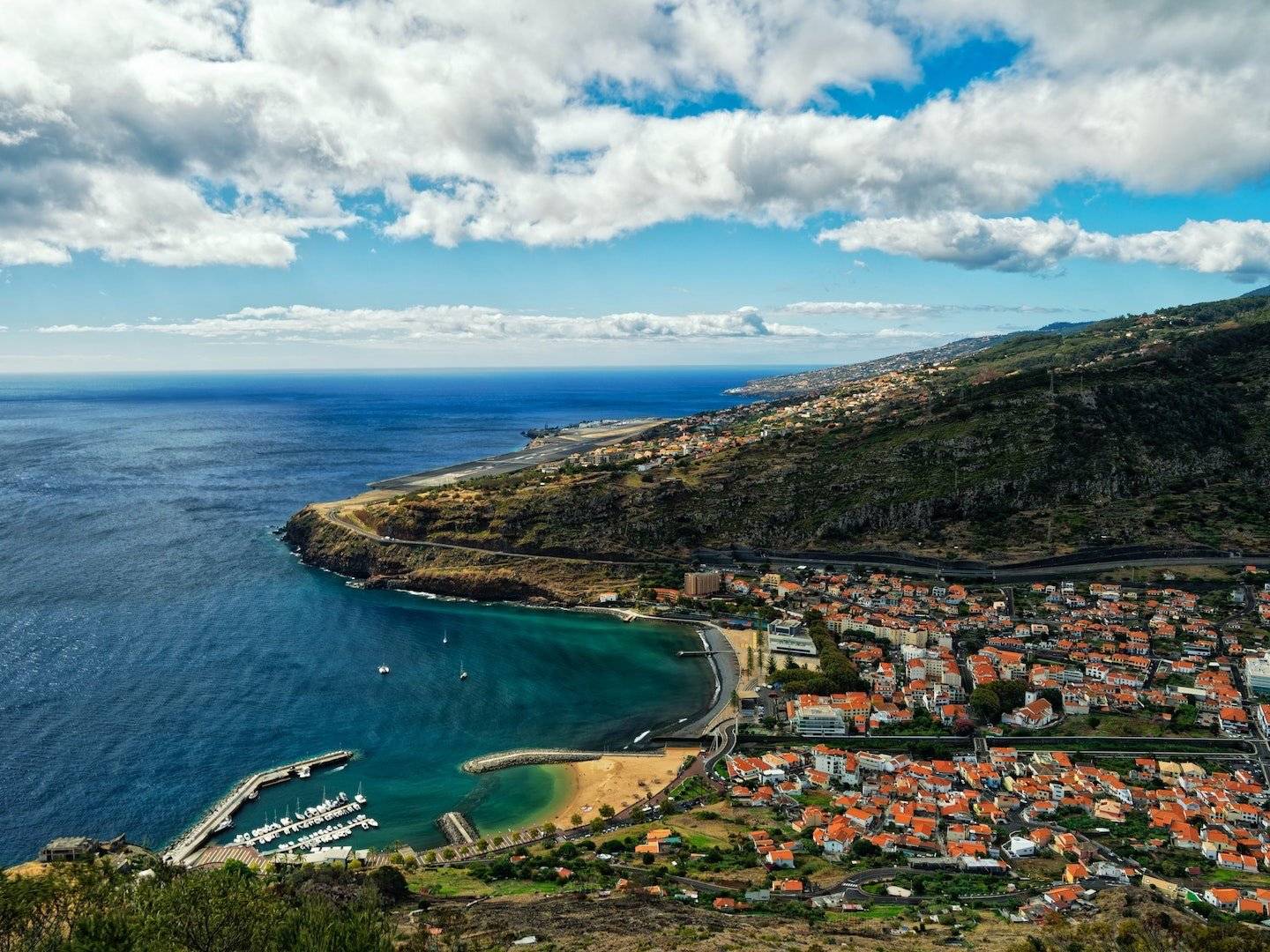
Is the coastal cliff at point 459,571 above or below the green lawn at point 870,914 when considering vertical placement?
above

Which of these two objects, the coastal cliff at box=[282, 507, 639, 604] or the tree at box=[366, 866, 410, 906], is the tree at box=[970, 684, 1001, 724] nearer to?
the tree at box=[366, 866, 410, 906]

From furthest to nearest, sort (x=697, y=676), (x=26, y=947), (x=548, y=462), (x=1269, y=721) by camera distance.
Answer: (x=548, y=462) < (x=697, y=676) < (x=1269, y=721) < (x=26, y=947)

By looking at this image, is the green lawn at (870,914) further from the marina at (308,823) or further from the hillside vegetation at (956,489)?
the hillside vegetation at (956,489)

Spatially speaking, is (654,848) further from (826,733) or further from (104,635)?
(104,635)

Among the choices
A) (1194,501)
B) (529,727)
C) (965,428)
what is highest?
(965,428)

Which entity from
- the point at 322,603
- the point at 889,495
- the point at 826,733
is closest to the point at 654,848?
the point at 826,733

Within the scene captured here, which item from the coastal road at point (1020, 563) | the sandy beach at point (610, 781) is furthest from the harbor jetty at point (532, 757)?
the coastal road at point (1020, 563)

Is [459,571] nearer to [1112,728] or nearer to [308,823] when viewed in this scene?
[308,823]
